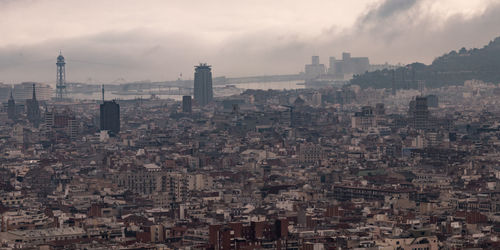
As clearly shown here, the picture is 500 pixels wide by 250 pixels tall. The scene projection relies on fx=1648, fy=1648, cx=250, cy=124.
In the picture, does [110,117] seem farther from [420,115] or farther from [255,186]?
[255,186]

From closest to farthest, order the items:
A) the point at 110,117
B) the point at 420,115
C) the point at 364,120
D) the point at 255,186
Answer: the point at 255,186, the point at 420,115, the point at 110,117, the point at 364,120

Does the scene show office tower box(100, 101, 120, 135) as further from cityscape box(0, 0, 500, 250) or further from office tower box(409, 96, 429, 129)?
office tower box(409, 96, 429, 129)

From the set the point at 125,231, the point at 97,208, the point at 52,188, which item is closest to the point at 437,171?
the point at 52,188

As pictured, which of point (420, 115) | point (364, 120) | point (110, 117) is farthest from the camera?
point (364, 120)

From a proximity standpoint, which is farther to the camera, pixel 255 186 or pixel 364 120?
pixel 364 120

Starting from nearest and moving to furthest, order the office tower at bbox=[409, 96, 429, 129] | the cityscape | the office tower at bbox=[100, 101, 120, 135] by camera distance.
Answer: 1. the cityscape
2. the office tower at bbox=[409, 96, 429, 129]
3. the office tower at bbox=[100, 101, 120, 135]

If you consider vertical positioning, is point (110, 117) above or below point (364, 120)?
above

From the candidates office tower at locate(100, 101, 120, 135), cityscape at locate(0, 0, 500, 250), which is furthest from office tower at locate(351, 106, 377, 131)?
office tower at locate(100, 101, 120, 135)

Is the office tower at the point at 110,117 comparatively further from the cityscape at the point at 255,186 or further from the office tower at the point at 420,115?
the office tower at the point at 420,115

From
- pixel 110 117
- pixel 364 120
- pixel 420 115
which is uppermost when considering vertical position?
pixel 420 115

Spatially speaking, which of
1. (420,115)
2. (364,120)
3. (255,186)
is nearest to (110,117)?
(364,120)
